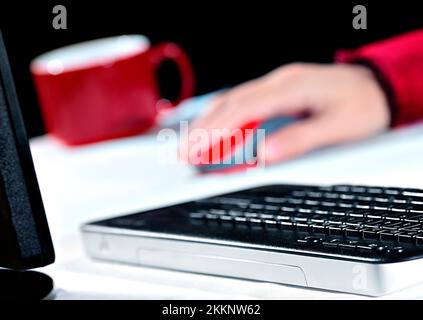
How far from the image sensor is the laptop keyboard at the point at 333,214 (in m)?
0.47

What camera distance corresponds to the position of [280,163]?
965mm

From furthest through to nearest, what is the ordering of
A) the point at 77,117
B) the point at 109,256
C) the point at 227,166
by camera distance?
the point at 77,117 → the point at 227,166 → the point at 109,256

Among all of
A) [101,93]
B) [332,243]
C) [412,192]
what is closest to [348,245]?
[332,243]

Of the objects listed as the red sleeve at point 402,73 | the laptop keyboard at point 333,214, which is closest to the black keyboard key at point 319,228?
the laptop keyboard at point 333,214

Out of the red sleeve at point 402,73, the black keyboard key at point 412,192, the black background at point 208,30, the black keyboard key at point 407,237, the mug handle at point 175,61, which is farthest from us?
the black background at point 208,30

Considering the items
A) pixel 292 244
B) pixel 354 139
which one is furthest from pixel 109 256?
pixel 354 139

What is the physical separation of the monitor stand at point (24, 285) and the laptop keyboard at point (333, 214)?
0.11m

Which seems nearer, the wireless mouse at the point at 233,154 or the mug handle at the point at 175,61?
the wireless mouse at the point at 233,154

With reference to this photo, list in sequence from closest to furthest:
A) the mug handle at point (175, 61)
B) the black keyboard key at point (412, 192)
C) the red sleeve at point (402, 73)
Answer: the black keyboard key at point (412, 192) → the red sleeve at point (402, 73) → the mug handle at point (175, 61)

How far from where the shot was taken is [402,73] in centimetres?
106

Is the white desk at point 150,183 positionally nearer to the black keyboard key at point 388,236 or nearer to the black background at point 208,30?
the black keyboard key at point 388,236

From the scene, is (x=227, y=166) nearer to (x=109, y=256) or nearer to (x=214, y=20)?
(x=109, y=256)

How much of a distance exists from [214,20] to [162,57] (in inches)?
34.5

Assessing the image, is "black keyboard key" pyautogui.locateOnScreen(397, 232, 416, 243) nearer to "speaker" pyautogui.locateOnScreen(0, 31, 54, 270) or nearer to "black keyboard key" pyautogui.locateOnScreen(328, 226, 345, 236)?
"black keyboard key" pyautogui.locateOnScreen(328, 226, 345, 236)
